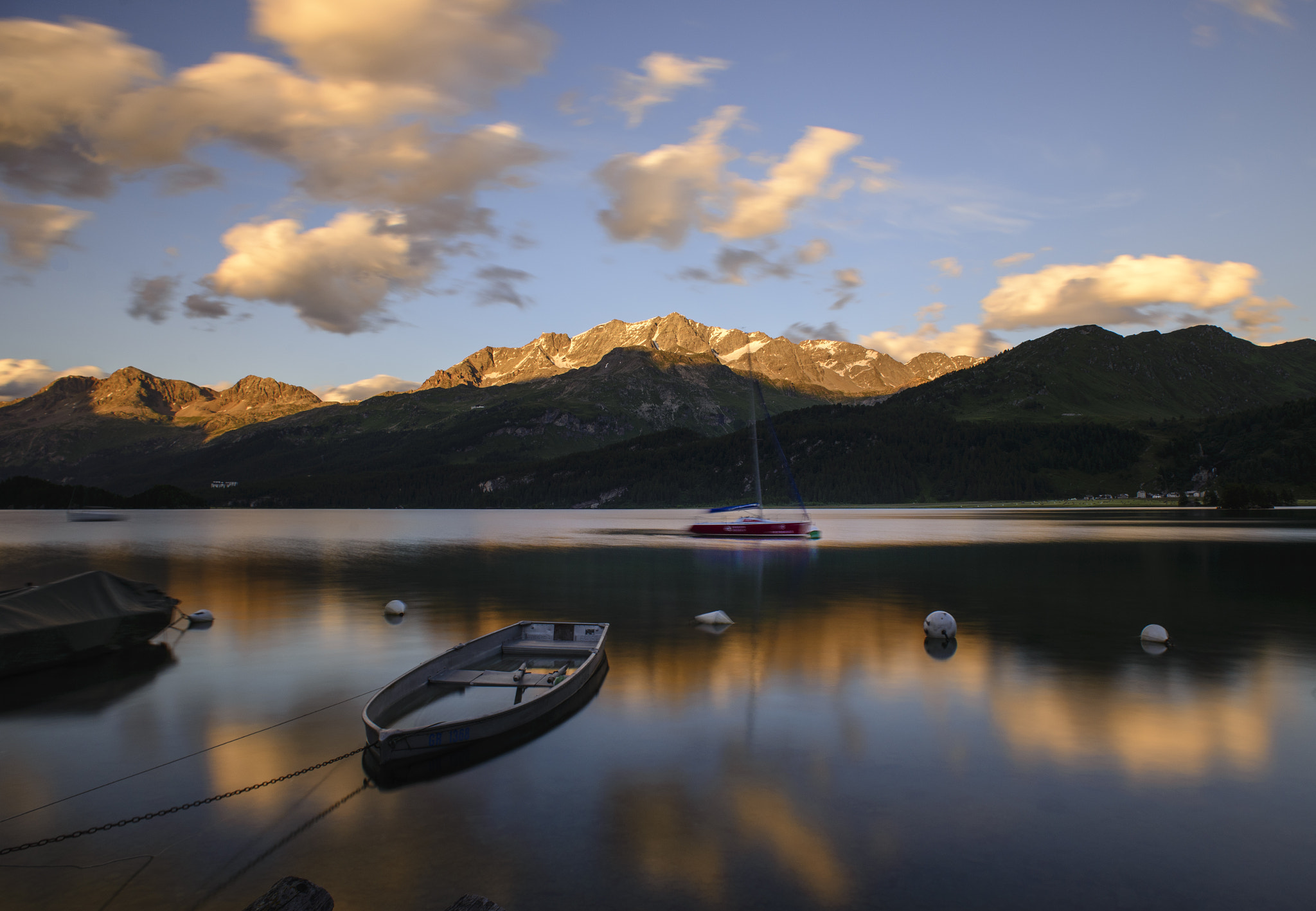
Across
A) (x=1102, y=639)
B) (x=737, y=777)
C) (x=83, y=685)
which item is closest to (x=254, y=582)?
(x=83, y=685)

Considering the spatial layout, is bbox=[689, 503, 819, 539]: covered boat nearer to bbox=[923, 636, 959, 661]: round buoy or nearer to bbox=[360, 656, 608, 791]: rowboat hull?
bbox=[923, 636, 959, 661]: round buoy

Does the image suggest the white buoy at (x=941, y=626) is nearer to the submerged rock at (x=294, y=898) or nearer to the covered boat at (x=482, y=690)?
the covered boat at (x=482, y=690)

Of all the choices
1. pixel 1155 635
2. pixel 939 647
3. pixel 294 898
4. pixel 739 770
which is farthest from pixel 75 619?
pixel 1155 635

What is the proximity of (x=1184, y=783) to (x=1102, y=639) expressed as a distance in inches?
857

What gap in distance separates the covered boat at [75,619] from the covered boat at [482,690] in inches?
724

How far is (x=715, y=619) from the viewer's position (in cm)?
4350

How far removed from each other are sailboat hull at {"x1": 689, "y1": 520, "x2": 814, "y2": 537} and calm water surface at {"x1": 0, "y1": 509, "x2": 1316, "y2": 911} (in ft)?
260

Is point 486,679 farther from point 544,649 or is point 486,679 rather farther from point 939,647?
point 939,647

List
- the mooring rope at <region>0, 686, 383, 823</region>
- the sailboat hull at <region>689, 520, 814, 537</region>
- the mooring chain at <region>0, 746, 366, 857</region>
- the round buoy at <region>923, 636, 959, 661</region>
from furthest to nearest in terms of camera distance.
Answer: the sailboat hull at <region>689, 520, 814, 537</region> < the round buoy at <region>923, 636, 959, 661</region> < the mooring rope at <region>0, 686, 383, 823</region> < the mooring chain at <region>0, 746, 366, 857</region>

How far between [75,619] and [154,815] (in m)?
21.6

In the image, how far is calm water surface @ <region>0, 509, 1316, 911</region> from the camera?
46.1 feet

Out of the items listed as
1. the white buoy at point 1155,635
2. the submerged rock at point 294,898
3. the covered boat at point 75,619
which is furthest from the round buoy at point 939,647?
the covered boat at point 75,619

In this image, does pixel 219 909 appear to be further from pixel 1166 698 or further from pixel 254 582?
pixel 254 582

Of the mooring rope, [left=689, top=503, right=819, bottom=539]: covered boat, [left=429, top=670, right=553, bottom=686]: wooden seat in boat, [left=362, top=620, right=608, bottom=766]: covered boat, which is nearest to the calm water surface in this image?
the mooring rope
